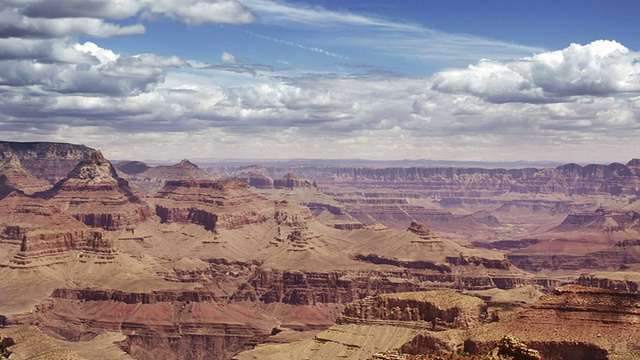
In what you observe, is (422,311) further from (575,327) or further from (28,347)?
(28,347)

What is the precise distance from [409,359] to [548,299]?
63.9 meters

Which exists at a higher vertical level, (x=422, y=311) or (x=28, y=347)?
(x=422, y=311)

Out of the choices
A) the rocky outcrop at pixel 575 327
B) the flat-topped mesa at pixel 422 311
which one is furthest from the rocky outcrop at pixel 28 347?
the rocky outcrop at pixel 575 327

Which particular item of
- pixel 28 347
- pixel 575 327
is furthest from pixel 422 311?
pixel 28 347

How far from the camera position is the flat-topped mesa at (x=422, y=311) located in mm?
149250

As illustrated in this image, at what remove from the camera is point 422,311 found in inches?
6235

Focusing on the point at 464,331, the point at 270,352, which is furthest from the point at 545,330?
the point at 270,352

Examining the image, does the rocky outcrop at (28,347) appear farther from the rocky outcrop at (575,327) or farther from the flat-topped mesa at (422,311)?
the rocky outcrop at (575,327)

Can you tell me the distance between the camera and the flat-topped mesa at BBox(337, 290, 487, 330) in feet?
490

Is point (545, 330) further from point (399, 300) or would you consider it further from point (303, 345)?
point (303, 345)

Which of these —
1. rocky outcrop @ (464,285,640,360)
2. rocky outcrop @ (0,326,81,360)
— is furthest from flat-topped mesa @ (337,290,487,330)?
rocky outcrop @ (0,326,81,360)

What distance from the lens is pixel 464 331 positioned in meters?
140

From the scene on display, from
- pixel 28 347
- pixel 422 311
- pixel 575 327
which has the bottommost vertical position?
pixel 28 347

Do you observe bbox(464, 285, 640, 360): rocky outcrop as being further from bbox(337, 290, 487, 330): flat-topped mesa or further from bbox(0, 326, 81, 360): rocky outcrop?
bbox(0, 326, 81, 360): rocky outcrop
